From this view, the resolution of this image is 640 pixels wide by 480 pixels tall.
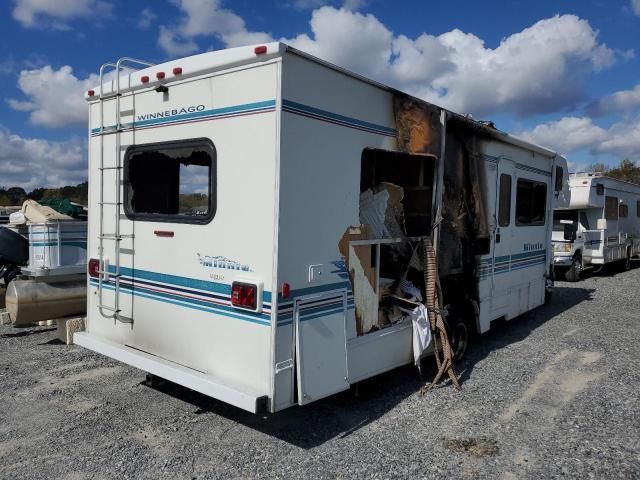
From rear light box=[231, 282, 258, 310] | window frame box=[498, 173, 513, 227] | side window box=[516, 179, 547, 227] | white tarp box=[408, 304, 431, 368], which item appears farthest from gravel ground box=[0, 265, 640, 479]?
side window box=[516, 179, 547, 227]

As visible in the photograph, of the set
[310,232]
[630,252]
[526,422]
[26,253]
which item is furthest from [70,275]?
[630,252]

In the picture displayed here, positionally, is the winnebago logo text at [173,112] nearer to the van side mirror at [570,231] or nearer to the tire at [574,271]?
the van side mirror at [570,231]

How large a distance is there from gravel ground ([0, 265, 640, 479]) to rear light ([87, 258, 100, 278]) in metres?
1.04

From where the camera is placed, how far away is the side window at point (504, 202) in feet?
20.8

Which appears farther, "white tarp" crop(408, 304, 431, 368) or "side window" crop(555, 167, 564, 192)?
"side window" crop(555, 167, 564, 192)

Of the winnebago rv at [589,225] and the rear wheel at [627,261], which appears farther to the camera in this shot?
the rear wheel at [627,261]

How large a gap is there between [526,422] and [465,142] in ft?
8.81

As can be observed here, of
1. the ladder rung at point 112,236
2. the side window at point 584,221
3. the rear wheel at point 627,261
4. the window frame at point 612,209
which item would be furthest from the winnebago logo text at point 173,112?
the rear wheel at point 627,261

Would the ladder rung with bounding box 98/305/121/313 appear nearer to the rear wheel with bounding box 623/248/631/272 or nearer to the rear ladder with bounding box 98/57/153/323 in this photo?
the rear ladder with bounding box 98/57/153/323

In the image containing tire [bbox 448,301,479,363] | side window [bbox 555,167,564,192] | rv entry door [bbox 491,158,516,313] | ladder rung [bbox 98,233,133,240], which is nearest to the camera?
ladder rung [bbox 98,233,133,240]

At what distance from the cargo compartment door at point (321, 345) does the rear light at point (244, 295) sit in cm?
29

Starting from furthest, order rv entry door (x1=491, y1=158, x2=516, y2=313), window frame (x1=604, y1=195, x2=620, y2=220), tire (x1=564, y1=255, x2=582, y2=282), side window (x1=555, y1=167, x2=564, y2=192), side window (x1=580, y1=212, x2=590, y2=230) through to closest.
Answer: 1. window frame (x1=604, y1=195, x2=620, y2=220)
2. side window (x1=580, y1=212, x2=590, y2=230)
3. tire (x1=564, y1=255, x2=582, y2=282)
4. side window (x1=555, y1=167, x2=564, y2=192)
5. rv entry door (x1=491, y1=158, x2=516, y2=313)

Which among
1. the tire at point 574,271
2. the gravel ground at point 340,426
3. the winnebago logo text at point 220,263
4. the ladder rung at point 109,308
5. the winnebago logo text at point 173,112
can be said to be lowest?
the gravel ground at point 340,426

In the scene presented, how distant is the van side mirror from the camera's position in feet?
38.5
